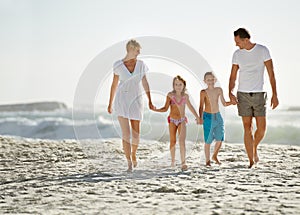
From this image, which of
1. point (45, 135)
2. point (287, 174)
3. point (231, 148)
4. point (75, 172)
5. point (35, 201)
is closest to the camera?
point (35, 201)

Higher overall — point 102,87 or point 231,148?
point 102,87

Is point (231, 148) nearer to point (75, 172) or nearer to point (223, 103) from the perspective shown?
point (223, 103)

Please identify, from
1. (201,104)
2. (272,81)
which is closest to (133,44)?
(201,104)

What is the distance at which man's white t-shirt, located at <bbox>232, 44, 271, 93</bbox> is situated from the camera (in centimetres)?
588

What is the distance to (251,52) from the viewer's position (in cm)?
590

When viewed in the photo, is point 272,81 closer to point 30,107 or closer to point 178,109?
point 178,109

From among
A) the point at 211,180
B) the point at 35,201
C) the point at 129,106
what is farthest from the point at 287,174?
the point at 35,201

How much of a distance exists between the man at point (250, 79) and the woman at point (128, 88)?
1157mm

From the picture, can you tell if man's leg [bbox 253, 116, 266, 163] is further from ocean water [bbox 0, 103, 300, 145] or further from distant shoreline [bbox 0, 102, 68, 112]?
distant shoreline [bbox 0, 102, 68, 112]

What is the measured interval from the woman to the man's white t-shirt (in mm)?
1190

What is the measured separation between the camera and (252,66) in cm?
591

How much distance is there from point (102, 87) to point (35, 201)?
2.60 metres

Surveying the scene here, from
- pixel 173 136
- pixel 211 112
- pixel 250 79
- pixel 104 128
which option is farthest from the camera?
pixel 104 128

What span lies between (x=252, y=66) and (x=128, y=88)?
155cm
